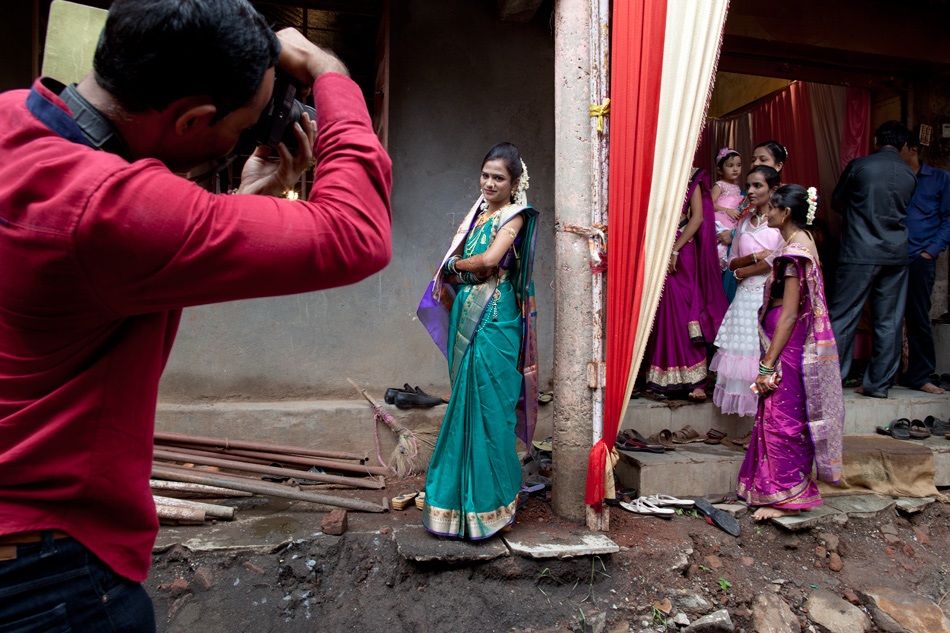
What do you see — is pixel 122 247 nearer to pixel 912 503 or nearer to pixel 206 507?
pixel 206 507

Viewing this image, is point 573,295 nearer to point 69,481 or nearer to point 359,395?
point 359,395

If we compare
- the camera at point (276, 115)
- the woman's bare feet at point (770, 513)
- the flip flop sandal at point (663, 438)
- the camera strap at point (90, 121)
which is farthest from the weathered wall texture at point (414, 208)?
the camera strap at point (90, 121)

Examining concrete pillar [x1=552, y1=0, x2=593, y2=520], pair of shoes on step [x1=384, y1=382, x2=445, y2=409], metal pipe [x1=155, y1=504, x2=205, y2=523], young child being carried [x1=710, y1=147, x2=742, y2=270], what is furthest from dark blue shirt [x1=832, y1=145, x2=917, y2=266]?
metal pipe [x1=155, y1=504, x2=205, y2=523]

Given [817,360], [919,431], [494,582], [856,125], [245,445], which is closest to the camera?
[494,582]

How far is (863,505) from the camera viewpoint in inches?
143

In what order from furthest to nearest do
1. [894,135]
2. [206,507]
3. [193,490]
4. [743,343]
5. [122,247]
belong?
1. [894,135]
2. [743,343]
3. [193,490]
4. [206,507]
5. [122,247]

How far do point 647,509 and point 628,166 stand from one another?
1895 millimetres

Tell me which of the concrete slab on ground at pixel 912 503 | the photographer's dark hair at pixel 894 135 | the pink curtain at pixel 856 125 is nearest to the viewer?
the concrete slab on ground at pixel 912 503

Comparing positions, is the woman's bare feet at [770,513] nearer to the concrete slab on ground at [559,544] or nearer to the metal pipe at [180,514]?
the concrete slab on ground at [559,544]

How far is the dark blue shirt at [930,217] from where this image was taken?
16.4 feet

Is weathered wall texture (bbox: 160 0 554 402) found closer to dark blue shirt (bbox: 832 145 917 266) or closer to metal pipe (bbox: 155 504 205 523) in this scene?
metal pipe (bbox: 155 504 205 523)

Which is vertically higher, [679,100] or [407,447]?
[679,100]

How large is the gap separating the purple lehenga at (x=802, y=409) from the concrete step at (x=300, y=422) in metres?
2.14

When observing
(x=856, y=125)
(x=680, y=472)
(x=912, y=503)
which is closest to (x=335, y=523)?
(x=680, y=472)
